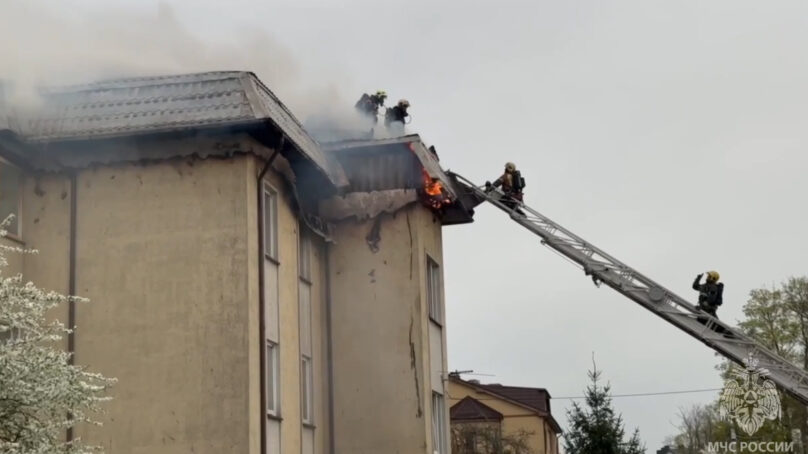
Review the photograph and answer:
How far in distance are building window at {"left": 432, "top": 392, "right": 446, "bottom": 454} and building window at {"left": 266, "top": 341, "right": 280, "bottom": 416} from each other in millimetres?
4395

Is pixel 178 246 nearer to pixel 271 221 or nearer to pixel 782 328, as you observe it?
pixel 271 221

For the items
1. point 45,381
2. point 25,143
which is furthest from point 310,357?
point 45,381

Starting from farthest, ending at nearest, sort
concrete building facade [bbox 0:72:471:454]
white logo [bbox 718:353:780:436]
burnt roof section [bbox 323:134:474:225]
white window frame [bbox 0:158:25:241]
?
burnt roof section [bbox 323:134:474:225]
white logo [bbox 718:353:780:436]
white window frame [bbox 0:158:25:241]
concrete building facade [bbox 0:72:471:454]

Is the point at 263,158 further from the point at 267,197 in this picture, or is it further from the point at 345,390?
the point at 345,390

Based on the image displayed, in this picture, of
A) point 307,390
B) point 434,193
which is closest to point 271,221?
point 307,390

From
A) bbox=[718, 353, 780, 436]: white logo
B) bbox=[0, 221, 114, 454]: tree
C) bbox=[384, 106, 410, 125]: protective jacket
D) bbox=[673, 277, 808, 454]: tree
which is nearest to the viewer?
bbox=[0, 221, 114, 454]: tree

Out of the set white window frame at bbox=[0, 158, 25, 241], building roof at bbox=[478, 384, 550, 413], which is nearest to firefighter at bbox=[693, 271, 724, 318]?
white window frame at bbox=[0, 158, 25, 241]

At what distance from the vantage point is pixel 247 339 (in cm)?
1462

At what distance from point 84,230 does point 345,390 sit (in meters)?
5.61

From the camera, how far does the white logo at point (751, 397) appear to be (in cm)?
1892

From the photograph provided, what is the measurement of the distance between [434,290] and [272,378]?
18.6 feet

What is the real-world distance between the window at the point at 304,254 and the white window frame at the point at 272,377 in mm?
2507

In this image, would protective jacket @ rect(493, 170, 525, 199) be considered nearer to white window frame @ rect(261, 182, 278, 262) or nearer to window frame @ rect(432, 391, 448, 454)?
window frame @ rect(432, 391, 448, 454)

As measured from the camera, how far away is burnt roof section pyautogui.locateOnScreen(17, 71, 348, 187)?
15258 mm
